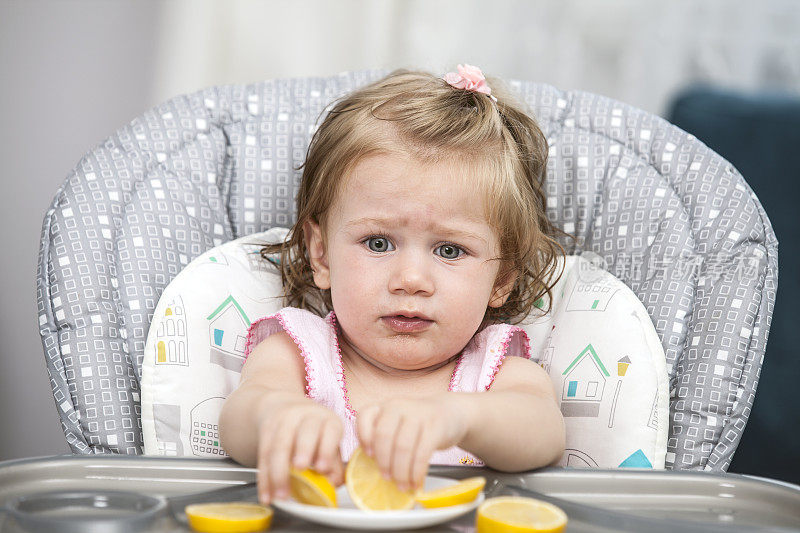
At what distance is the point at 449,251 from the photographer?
3.15 feet

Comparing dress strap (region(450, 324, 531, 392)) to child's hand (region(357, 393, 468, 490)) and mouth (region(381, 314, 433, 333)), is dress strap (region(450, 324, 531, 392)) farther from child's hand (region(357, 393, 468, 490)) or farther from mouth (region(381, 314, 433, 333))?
child's hand (region(357, 393, 468, 490))

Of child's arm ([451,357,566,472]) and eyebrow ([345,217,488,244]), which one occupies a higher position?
eyebrow ([345,217,488,244])

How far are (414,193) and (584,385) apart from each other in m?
0.29

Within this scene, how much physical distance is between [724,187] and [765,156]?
0.84 m

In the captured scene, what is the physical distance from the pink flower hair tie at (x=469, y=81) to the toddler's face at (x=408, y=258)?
144 mm

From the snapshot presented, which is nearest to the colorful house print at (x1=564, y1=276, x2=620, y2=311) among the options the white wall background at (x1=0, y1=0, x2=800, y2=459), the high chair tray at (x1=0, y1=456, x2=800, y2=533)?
the high chair tray at (x1=0, y1=456, x2=800, y2=533)

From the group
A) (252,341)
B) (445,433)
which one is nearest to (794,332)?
(252,341)

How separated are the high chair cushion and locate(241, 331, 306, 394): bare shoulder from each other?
59 millimetres

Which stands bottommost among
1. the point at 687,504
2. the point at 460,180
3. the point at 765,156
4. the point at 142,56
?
the point at 687,504

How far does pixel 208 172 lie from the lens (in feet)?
3.71

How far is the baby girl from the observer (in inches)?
36.0

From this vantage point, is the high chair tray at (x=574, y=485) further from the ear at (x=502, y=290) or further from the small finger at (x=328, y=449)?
the ear at (x=502, y=290)

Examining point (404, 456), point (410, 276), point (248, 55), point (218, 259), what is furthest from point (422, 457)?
point (248, 55)

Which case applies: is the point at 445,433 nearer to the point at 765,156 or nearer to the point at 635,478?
the point at 635,478
